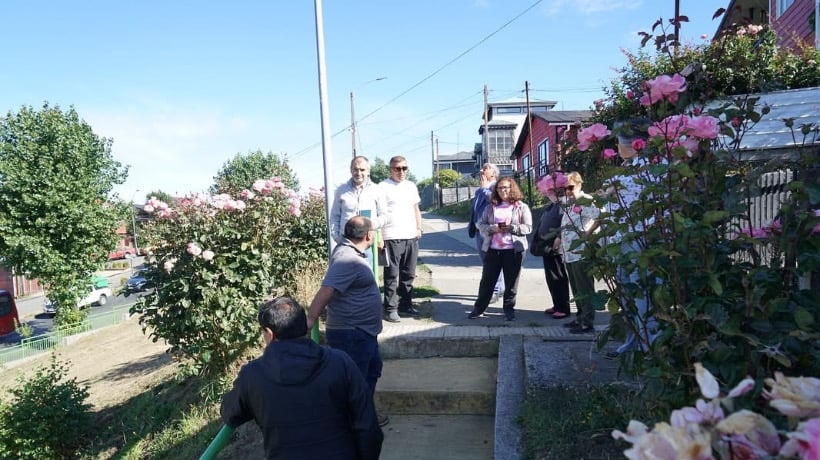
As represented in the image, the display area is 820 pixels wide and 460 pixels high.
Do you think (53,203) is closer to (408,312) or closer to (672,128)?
(408,312)

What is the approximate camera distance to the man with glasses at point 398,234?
18.5 feet

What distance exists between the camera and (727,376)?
1.63m

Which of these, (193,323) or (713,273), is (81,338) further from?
(713,273)

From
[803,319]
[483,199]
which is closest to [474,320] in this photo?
[483,199]

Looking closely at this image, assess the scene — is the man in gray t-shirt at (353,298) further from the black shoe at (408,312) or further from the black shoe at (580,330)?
the black shoe at (408,312)

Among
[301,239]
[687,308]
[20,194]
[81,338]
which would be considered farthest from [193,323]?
[20,194]

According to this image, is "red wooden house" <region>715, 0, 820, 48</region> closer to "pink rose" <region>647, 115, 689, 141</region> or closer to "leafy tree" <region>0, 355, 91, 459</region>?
"pink rose" <region>647, 115, 689, 141</region>

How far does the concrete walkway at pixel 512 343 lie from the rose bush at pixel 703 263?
1.12m

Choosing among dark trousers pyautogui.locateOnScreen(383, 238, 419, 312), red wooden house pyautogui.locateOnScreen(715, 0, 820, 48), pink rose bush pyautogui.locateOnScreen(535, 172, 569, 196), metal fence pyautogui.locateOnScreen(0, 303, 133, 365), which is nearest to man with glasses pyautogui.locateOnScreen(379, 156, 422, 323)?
dark trousers pyautogui.locateOnScreen(383, 238, 419, 312)

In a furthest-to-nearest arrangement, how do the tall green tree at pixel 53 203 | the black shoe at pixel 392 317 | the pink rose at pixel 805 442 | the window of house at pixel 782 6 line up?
the tall green tree at pixel 53 203
the window of house at pixel 782 6
the black shoe at pixel 392 317
the pink rose at pixel 805 442

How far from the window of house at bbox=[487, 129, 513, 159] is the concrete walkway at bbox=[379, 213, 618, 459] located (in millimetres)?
50863

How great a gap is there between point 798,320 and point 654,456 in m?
1.11

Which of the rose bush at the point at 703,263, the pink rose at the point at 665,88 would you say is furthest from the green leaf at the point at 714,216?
the pink rose at the point at 665,88

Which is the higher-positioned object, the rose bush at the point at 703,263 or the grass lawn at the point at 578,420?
the rose bush at the point at 703,263
